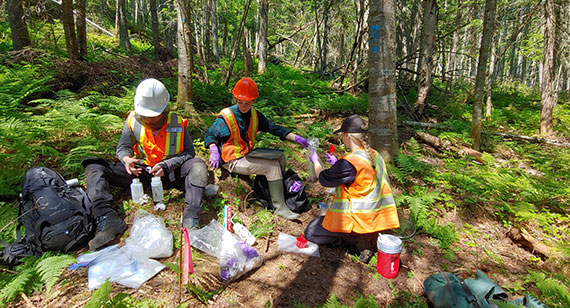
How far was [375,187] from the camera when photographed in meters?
2.77

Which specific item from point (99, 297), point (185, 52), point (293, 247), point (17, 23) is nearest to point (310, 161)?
point (293, 247)

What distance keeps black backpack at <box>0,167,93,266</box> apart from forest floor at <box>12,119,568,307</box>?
1.28 ft

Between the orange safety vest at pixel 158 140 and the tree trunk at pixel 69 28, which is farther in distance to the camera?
the tree trunk at pixel 69 28

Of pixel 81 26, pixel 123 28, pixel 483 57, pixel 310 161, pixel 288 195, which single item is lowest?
pixel 288 195

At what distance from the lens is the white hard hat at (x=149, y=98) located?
3.06 m

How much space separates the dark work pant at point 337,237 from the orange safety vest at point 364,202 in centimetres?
17

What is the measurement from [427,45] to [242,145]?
6080mm

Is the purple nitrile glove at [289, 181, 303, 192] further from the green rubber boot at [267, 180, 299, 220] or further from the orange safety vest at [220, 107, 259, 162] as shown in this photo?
the orange safety vest at [220, 107, 259, 162]

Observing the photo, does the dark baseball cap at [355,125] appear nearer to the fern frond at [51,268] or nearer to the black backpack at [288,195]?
the black backpack at [288,195]

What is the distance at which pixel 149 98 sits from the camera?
122 inches

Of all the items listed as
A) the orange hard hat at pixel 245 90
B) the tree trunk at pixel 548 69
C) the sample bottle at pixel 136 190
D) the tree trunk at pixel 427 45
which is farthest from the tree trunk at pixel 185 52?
the tree trunk at pixel 548 69

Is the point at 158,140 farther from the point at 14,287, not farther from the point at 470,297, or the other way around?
the point at 470,297

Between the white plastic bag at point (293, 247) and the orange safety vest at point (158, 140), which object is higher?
the orange safety vest at point (158, 140)

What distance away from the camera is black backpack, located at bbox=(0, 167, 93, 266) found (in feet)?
8.04
